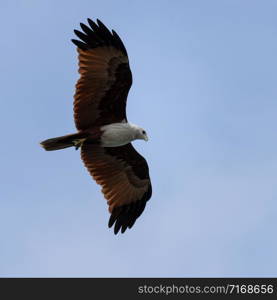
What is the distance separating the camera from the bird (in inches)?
957

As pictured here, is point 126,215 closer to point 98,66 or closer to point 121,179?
point 121,179

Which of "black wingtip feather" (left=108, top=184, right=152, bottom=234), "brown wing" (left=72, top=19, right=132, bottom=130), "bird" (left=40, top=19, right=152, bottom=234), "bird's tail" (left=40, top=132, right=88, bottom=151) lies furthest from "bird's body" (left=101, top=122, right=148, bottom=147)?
"black wingtip feather" (left=108, top=184, right=152, bottom=234)

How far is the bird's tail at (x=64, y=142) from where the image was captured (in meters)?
24.1

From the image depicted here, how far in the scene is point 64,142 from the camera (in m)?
24.2

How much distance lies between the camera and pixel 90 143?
24.9 m

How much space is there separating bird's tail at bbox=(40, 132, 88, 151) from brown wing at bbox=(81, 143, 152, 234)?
2.41 ft

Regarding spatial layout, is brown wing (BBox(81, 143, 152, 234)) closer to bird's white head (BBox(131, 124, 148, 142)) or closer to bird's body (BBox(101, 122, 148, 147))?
bird's body (BBox(101, 122, 148, 147))

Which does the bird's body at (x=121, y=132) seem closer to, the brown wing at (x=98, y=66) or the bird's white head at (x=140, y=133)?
the bird's white head at (x=140, y=133)

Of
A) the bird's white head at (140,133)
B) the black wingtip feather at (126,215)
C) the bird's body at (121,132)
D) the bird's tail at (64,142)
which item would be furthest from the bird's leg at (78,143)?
the black wingtip feather at (126,215)

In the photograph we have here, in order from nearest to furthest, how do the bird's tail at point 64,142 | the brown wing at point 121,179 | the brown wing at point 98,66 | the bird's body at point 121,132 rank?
the bird's tail at point 64,142, the brown wing at point 98,66, the bird's body at point 121,132, the brown wing at point 121,179

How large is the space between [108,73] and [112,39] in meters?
0.73
